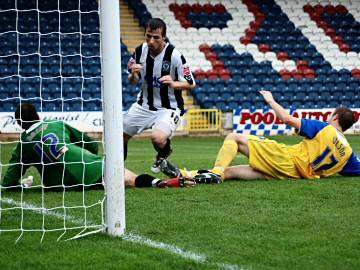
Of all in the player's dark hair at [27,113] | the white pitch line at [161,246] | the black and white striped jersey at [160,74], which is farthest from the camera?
the black and white striped jersey at [160,74]

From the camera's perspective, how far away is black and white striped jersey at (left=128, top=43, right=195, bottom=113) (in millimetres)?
8408

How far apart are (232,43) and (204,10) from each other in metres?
1.92

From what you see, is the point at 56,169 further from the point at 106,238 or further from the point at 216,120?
the point at 216,120

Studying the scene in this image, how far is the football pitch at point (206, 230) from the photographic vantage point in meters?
4.24

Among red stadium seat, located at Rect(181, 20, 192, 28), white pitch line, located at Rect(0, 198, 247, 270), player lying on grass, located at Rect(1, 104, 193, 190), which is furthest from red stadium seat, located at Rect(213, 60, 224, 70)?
white pitch line, located at Rect(0, 198, 247, 270)

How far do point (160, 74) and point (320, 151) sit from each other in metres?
2.15

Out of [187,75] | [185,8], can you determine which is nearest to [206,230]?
[187,75]

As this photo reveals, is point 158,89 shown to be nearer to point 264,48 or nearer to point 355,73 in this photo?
point 264,48

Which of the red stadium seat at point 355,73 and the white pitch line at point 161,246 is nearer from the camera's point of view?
the white pitch line at point 161,246

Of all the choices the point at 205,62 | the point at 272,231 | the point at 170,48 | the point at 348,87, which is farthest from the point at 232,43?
the point at 272,231

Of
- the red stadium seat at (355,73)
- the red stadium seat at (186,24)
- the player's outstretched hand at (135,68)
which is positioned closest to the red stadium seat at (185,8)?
the red stadium seat at (186,24)

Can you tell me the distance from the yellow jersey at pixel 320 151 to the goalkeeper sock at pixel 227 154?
0.68 m

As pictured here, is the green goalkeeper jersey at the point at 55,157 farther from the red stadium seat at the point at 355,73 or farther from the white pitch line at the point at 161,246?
the red stadium seat at the point at 355,73

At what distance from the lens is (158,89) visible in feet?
28.2
